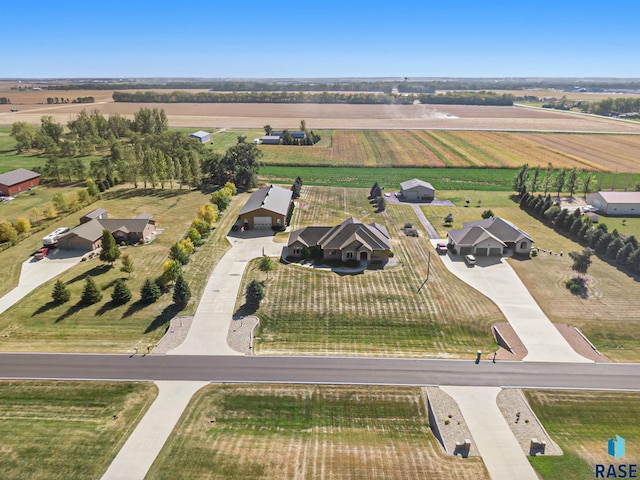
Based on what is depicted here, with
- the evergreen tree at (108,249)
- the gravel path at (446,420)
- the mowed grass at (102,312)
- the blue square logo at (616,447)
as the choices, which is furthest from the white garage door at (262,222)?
the blue square logo at (616,447)

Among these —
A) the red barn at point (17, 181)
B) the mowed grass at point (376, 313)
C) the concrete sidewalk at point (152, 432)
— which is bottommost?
the concrete sidewalk at point (152, 432)

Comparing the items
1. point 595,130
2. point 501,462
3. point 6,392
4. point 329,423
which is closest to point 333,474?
point 329,423

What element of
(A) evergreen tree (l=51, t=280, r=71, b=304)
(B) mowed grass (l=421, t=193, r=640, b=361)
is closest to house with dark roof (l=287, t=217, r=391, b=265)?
(B) mowed grass (l=421, t=193, r=640, b=361)

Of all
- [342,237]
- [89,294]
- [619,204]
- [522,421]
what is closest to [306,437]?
[522,421]

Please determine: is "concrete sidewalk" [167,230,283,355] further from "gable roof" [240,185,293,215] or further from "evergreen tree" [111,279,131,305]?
"evergreen tree" [111,279,131,305]

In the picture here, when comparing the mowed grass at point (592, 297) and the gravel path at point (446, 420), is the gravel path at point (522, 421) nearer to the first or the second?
the gravel path at point (446, 420)

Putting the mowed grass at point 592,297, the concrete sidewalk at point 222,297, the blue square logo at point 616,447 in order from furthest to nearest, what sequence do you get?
the mowed grass at point 592,297 < the concrete sidewalk at point 222,297 < the blue square logo at point 616,447
